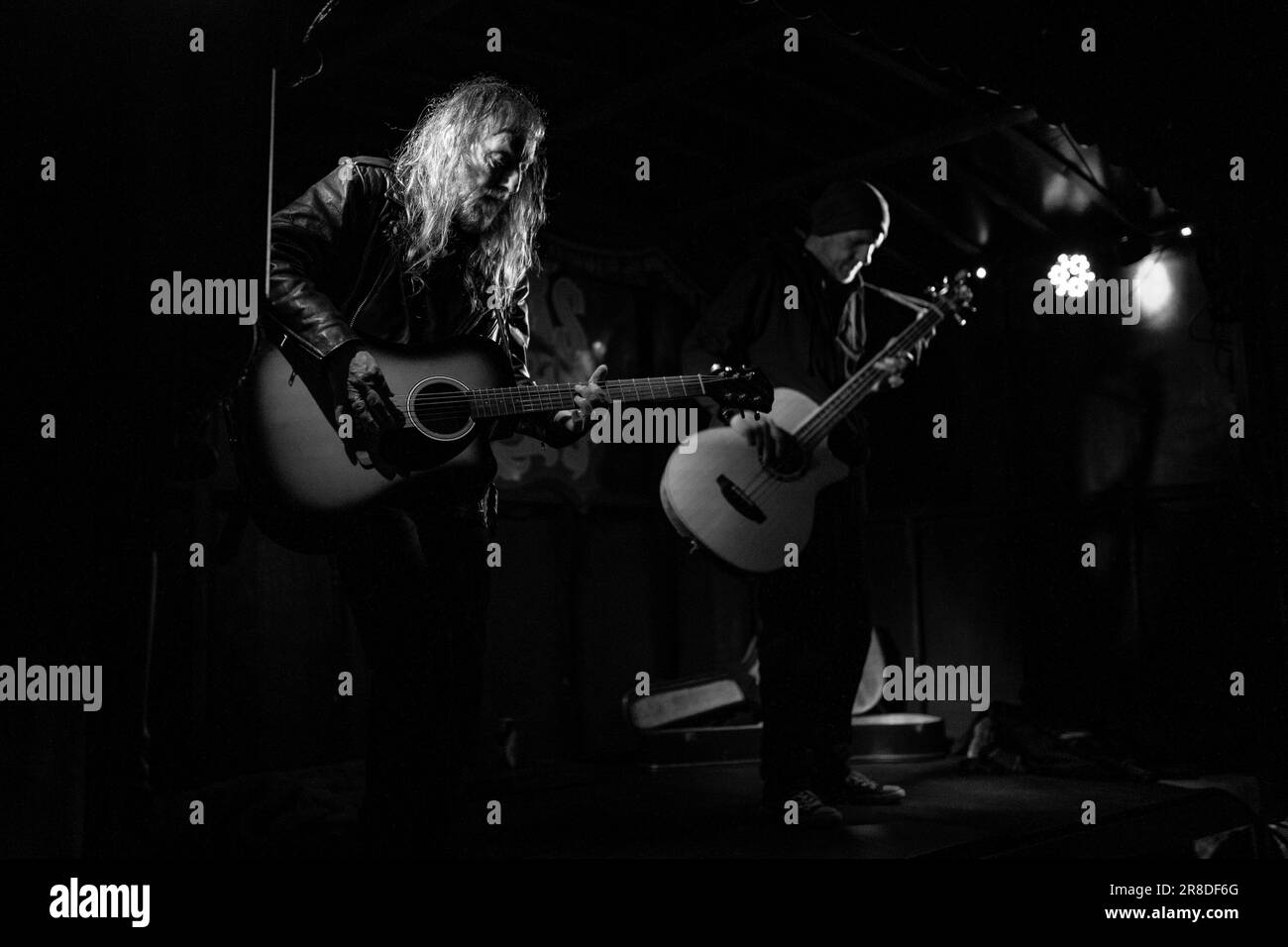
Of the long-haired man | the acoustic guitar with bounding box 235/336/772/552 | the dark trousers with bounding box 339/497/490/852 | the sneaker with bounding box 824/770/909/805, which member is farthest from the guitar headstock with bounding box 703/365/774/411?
the sneaker with bounding box 824/770/909/805

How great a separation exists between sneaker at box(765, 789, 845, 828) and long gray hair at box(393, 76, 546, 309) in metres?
1.52

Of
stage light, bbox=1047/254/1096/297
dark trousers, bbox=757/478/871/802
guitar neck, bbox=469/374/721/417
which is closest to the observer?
guitar neck, bbox=469/374/721/417

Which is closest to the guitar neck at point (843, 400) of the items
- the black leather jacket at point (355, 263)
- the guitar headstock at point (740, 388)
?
the guitar headstock at point (740, 388)

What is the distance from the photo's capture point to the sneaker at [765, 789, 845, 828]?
2820 millimetres

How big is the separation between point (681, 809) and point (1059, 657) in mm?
2616

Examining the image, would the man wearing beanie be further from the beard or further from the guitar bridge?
the beard

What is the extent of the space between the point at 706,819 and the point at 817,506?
0.92m

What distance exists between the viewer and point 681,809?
3.15 metres

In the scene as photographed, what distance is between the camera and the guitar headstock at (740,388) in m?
2.66

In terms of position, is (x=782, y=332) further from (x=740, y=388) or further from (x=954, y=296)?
(x=740, y=388)

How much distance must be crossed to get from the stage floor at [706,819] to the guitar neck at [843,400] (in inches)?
42.0

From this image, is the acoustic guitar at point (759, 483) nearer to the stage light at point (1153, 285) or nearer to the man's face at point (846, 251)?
the man's face at point (846, 251)

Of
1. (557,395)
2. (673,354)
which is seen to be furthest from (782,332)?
(673,354)

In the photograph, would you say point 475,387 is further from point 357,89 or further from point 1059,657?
point 1059,657
